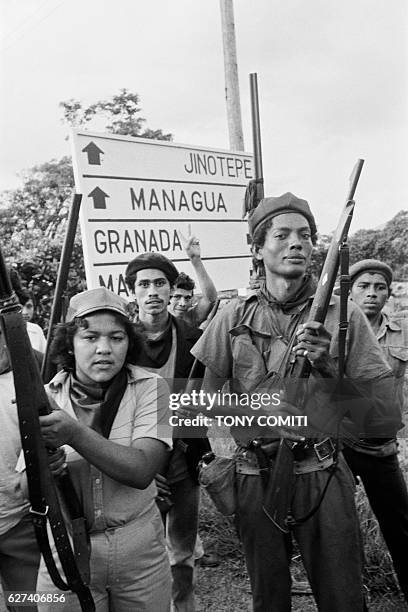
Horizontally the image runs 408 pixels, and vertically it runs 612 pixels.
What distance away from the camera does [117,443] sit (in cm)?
194

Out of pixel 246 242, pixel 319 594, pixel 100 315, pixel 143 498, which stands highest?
pixel 246 242

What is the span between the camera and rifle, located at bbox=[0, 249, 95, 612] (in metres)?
1.56

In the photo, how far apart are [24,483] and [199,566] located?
1.94 m

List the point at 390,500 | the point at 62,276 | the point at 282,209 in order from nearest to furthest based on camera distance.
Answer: the point at 282,209 → the point at 62,276 → the point at 390,500

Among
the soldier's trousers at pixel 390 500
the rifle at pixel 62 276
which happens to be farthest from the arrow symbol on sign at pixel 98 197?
the soldier's trousers at pixel 390 500

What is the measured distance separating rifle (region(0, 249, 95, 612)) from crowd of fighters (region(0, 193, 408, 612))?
5 centimetres

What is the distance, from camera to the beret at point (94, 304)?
2.04 metres

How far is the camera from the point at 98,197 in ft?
12.9

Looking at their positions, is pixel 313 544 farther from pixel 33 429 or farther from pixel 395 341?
pixel 395 341

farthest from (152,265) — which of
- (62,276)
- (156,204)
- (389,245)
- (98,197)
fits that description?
(389,245)

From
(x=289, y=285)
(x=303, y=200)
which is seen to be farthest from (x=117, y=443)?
(x=303, y=200)

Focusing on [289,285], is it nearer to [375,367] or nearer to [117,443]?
[375,367]

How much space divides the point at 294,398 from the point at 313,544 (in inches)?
17.9

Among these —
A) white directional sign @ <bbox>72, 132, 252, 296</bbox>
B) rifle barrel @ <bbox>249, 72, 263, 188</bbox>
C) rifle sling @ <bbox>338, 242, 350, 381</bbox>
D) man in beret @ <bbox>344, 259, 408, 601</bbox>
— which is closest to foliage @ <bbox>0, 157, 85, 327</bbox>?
white directional sign @ <bbox>72, 132, 252, 296</bbox>
